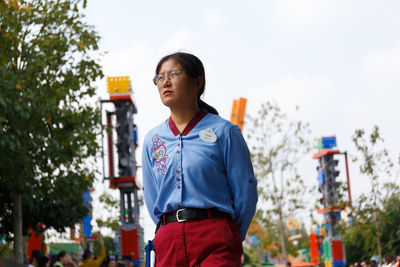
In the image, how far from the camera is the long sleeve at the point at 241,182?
10.5 ft

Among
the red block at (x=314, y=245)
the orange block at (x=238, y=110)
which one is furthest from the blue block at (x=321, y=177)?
the red block at (x=314, y=245)

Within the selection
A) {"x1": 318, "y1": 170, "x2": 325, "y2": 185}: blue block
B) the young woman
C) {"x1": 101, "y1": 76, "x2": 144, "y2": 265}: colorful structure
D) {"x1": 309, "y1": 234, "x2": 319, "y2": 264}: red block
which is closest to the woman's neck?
the young woman

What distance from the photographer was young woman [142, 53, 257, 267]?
10.3 ft

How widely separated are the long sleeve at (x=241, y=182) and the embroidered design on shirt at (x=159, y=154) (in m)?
0.32

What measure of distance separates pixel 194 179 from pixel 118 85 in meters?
32.9

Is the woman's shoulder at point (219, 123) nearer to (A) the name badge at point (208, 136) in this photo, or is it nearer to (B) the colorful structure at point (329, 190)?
(A) the name badge at point (208, 136)

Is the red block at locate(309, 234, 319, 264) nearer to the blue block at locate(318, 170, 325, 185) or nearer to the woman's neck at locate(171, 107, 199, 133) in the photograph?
the blue block at locate(318, 170, 325, 185)

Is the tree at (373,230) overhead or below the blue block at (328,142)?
below

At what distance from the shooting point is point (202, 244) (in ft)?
10.2

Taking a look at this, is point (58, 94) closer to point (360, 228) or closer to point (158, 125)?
point (158, 125)

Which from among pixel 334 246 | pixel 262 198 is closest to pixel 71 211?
pixel 262 198

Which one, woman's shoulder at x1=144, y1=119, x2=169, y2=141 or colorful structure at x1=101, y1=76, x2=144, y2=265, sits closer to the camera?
woman's shoulder at x1=144, y1=119, x2=169, y2=141

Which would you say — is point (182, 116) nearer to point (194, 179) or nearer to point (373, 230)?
point (194, 179)

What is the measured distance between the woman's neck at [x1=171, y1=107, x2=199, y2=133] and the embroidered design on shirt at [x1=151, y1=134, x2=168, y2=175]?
125 millimetres
